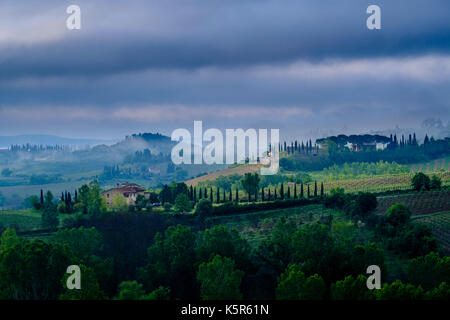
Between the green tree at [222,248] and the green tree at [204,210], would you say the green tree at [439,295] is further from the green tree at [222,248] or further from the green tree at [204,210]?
the green tree at [204,210]

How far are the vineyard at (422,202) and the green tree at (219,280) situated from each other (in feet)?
89.8

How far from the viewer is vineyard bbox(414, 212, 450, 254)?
42641 millimetres

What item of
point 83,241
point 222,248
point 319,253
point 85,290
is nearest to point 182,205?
point 83,241

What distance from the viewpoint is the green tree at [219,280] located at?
29.3m

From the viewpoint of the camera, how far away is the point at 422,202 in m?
57.1

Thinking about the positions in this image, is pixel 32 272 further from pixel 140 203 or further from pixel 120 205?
pixel 120 205

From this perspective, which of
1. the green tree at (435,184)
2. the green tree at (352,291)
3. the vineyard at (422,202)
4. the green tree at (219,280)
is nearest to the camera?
the green tree at (352,291)

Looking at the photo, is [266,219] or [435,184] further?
[435,184]

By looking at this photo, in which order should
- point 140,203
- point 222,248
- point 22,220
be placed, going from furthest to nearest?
point 140,203 → point 22,220 → point 222,248

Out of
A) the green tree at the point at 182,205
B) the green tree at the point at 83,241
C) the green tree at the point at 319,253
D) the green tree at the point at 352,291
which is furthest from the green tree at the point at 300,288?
the green tree at the point at 182,205

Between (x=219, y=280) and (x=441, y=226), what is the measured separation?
2733 cm
